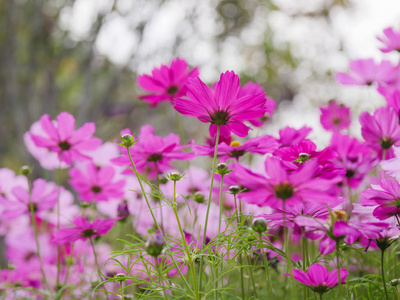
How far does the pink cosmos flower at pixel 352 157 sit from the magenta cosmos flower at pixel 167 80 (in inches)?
11.6

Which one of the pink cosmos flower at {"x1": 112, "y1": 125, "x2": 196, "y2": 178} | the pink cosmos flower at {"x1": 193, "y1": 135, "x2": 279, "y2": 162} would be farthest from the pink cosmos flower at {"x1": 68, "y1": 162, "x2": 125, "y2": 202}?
the pink cosmos flower at {"x1": 193, "y1": 135, "x2": 279, "y2": 162}

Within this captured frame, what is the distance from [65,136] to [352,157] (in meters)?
0.51

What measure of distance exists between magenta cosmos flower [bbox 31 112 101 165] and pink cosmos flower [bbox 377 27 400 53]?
627mm

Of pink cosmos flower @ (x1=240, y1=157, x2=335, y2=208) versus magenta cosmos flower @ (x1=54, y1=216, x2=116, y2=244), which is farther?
magenta cosmos flower @ (x1=54, y1=216, x2=116, y2=244)

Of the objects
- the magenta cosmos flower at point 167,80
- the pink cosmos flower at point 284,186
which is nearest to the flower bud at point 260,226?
the pink cosmos flower at point 284,186

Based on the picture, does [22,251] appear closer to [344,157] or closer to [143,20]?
[344,157]

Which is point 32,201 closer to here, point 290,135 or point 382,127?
point 290,135

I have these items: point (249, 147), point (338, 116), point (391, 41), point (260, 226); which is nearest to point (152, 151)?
point (249, 147)

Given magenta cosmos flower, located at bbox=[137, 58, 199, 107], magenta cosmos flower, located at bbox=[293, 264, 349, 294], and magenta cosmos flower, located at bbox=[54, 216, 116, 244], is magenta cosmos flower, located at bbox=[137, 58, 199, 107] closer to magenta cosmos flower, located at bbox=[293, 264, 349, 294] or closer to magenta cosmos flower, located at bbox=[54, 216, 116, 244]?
magenta cosmos flower, located at bbox=[54, 216, 116, 244]

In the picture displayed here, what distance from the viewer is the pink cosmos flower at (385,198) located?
0.48 m

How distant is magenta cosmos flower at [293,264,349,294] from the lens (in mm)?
452

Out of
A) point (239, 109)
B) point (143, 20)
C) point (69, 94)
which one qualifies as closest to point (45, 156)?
point (239, 109)

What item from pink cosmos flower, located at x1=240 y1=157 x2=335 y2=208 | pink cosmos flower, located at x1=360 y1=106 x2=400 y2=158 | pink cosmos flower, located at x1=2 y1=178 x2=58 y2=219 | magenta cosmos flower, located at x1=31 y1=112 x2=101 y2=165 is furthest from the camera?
pink cosmos flower, located at x1=2 y1=178 x2=58 y2=219

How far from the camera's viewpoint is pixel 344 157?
2.29 ft
